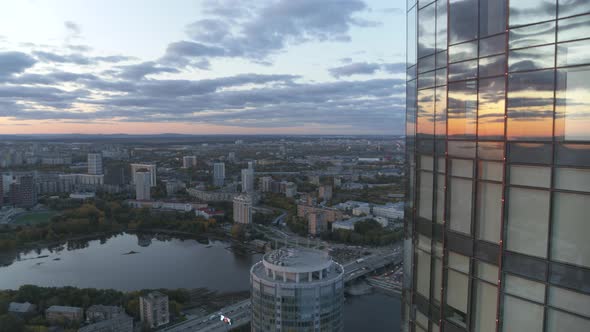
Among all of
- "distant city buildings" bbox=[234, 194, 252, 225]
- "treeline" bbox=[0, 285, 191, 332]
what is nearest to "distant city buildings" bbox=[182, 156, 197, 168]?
"distant city buildings" bbox=[234, 194, 252, 225]

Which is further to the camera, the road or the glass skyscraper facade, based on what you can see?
the road

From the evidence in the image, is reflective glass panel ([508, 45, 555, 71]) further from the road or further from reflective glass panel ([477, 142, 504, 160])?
the road

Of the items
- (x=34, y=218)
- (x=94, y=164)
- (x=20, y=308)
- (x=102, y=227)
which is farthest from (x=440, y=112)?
(x=94, y=164)

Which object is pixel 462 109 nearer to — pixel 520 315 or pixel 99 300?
pixel 520 315

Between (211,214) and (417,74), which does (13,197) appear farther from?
(417,74)

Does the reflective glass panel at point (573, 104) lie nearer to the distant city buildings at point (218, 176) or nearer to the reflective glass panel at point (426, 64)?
the reflective glass panel at point (426, 64)

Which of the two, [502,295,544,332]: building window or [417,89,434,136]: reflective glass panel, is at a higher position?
[417,89,434,136]: reflective glass panel

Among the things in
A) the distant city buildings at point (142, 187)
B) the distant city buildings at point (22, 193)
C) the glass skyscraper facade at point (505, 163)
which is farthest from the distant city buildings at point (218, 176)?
the glass skyscraper facade at point (505, 163)
